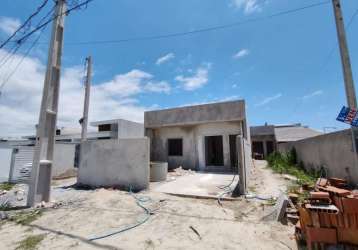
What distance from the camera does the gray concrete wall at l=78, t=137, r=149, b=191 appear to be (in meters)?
8.17

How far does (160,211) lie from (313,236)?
355 cm

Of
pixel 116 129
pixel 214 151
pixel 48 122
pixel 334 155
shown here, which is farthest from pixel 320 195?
pixel 116 129

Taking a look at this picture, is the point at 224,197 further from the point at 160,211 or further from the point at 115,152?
the point at 115,152

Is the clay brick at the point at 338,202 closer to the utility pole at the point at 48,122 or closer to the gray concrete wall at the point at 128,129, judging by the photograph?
the utility pole at the point at 48,122

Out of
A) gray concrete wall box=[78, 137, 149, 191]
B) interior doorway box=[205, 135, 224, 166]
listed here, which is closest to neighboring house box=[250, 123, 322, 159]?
interior doorway box=[205, 135, 224, 166]

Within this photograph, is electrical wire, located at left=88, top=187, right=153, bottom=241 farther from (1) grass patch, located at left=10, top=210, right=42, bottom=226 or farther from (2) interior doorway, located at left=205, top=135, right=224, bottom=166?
(2) interior doorway, located at left=205, top=135, right=224, bottom=166

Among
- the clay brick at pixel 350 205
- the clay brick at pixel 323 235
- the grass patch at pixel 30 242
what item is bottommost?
the grass patch at pixel 30 242

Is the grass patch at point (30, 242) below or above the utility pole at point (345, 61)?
below

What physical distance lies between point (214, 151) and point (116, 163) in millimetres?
8396

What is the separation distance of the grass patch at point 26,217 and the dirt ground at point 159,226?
135 mm

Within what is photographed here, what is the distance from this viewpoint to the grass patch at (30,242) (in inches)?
143

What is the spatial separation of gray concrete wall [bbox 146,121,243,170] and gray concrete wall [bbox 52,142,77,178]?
5.13 meters

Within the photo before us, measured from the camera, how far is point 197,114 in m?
13.3

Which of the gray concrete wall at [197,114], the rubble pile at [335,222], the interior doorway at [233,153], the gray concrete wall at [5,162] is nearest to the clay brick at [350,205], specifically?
the rubble pile at [335,222]
